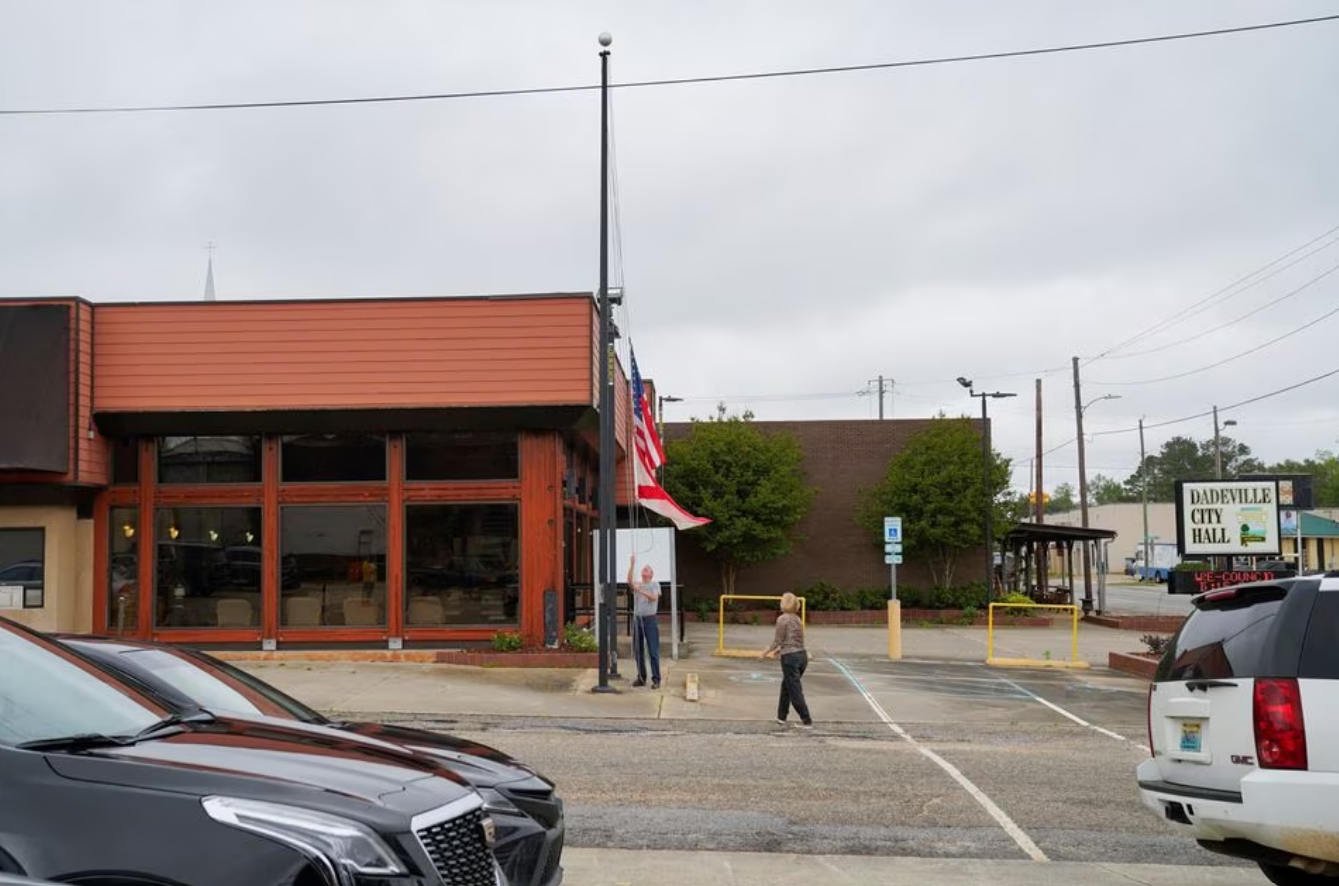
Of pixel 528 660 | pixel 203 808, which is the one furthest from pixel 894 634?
pixel 203 808

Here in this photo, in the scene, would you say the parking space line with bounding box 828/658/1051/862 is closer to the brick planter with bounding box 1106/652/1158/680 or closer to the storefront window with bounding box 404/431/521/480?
the brick planter with bounding box 1106/652/1158/680

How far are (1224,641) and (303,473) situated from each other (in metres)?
16.2

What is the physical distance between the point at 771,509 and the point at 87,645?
28.9 m

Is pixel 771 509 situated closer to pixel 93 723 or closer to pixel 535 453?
pixel 535 453

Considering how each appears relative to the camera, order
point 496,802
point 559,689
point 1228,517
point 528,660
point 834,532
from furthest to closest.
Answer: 1. point 834,532
2. point 1228,517
3. point 528,660
4. point 559,689
5. point 496,802

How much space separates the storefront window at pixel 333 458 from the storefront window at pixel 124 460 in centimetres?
254

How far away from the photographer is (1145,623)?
110ft

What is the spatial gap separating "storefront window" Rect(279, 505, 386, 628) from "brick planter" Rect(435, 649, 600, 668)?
181 centimetres

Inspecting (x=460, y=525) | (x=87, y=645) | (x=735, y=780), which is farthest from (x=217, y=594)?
(x=87, y=645)

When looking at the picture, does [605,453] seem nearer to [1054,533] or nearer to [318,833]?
[318,833]

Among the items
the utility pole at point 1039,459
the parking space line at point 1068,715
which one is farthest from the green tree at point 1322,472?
the parking space line at point 1068,715

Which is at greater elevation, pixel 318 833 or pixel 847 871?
pixel 318 833

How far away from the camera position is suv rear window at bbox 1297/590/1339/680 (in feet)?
18.9

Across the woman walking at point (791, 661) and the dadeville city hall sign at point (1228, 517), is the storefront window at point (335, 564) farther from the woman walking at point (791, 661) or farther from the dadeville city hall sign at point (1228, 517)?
the dadeville city hall sign at point (1228, 517)
